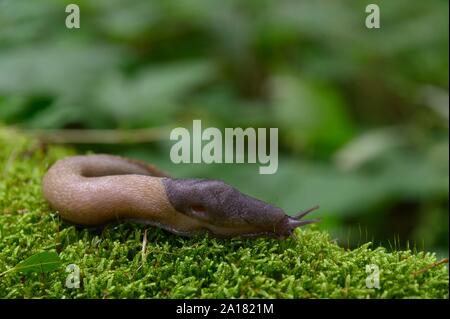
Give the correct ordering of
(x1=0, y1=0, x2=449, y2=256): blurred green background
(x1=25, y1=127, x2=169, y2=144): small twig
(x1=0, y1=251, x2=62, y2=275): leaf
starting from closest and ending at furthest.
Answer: (x1=0, y1=251, x2=62, y2=275): leaf
(x1=25, y1=127, x2=169, y2=144): small twig
(x1=0, y1=0, x2=449, y2=256): blurred green background

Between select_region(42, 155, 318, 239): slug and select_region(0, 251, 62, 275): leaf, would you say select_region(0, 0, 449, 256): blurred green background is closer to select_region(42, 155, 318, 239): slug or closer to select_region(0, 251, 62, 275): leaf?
select_region(42, 155, 318, 239): slug

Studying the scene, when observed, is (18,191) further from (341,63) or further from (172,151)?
(341,63)

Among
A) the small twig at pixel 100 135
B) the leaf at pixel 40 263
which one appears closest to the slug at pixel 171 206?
the leaf at pixel 40 263

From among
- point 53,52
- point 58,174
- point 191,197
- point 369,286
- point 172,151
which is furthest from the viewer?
point 53,52

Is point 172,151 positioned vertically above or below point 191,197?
above

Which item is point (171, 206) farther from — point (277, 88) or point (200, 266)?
point (277, 88)

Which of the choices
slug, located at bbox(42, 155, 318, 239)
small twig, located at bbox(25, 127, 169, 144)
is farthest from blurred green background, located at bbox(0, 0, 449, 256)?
slug, located at bbox(42, 155, 318, 239)

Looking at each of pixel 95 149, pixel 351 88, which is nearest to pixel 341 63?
pixel 351 88
